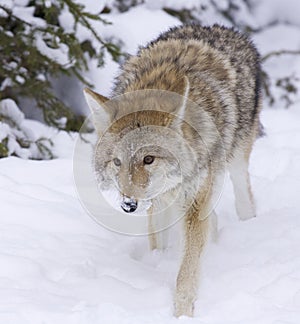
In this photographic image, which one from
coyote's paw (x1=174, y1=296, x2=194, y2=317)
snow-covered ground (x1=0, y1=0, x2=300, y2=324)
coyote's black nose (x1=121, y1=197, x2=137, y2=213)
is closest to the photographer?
coyote's black nose (x1=121, y1=197, x2=137, y2=213)

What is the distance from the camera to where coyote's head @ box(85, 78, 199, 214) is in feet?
12.5

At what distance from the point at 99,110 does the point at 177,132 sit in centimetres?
49

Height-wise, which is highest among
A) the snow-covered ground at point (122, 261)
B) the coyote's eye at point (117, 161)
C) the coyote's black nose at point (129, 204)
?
the coyote's eye at point (117, 161)

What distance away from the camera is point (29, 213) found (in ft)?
17.3

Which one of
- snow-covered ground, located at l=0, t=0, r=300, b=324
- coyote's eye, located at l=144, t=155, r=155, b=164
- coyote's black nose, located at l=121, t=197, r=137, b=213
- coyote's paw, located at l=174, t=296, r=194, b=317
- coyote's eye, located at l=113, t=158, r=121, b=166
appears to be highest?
coyote's eye, located at l=144, t=155, r=155, b=164

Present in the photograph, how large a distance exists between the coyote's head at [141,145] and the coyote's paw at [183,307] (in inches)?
23.8

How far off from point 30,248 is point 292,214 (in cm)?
213

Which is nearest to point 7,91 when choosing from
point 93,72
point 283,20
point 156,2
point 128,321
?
point 93,72

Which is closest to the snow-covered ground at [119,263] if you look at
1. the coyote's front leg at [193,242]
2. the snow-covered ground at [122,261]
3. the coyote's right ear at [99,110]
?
the snow-covered ground at [122,261]

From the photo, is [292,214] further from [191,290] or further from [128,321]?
[128,321]

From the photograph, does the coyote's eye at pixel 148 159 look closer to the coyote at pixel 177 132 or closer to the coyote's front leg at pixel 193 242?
the coyote at pixel 177 132

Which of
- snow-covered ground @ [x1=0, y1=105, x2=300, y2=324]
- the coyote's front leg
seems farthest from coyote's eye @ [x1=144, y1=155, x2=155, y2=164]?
snow-covered ground @ [x1=0, y1=105, x2=300, y2=324]

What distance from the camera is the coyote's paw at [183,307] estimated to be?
3966 mm

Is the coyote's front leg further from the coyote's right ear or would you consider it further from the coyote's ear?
the coyote's right ear
